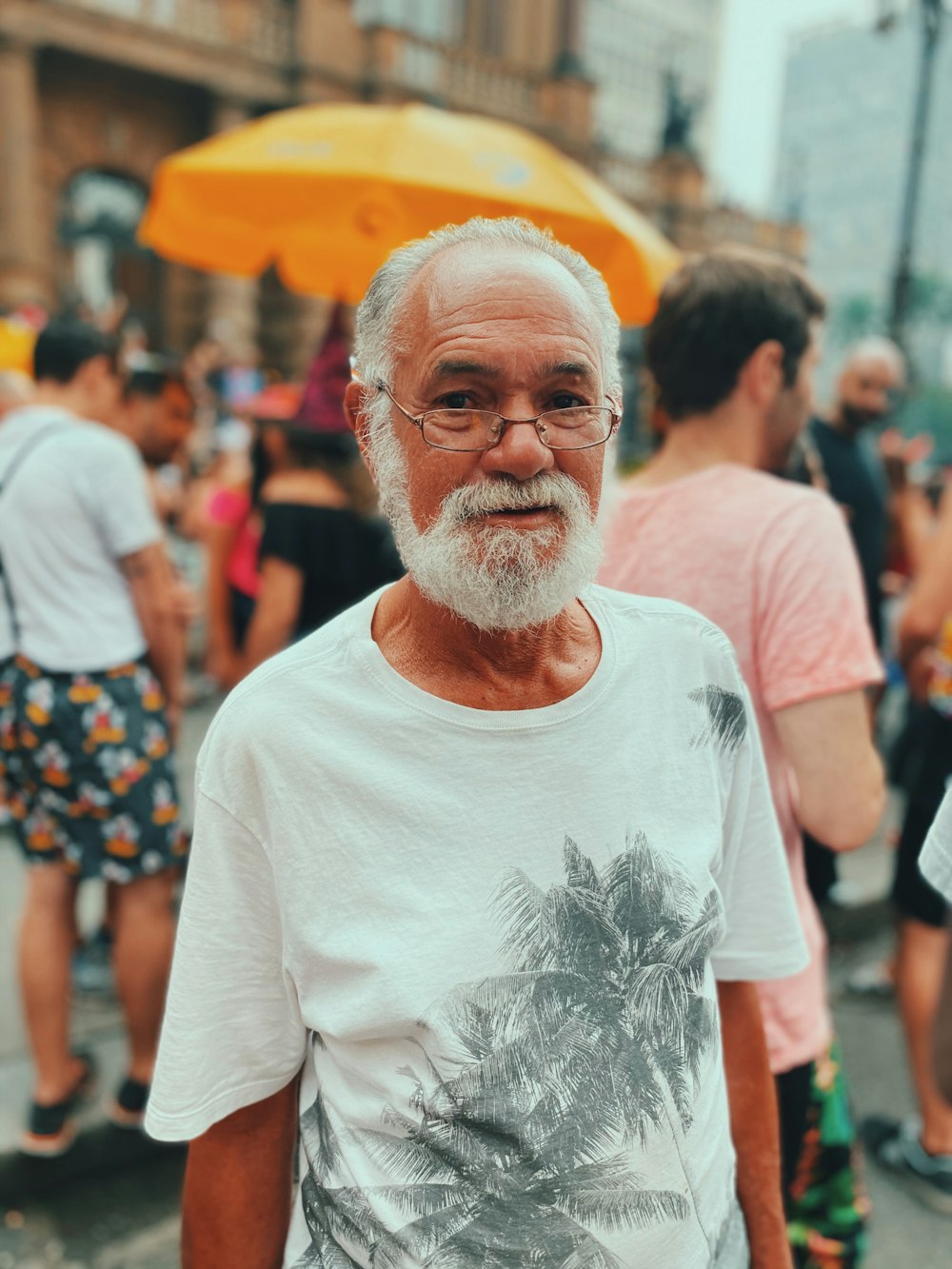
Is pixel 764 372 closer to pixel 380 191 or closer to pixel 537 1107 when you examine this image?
pixel 537 1107

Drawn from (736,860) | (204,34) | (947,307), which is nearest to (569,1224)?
(736,860)

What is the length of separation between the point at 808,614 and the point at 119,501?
69.0 inches

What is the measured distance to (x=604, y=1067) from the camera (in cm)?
116

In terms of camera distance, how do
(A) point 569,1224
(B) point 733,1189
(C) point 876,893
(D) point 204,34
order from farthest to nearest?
(D) point 204,34 < (C) point 876,893 < (B) point 733,1189 < (A) point 569,1224

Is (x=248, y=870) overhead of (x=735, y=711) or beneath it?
beneath

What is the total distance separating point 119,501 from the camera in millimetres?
2652

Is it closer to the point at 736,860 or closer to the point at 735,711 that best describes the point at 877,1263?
the point at 736,860

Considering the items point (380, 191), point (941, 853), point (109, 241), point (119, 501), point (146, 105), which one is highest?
point (146, 105)

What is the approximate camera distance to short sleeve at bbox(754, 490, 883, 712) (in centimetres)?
162

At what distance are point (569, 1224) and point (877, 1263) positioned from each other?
2084 millimetres

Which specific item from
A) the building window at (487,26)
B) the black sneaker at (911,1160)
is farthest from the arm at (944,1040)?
the building window at (487,26)

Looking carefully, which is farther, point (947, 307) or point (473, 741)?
point (947, 307)

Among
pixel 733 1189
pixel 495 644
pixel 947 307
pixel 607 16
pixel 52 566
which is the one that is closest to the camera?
pixel 495 644

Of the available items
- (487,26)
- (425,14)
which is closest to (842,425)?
(425,14)
